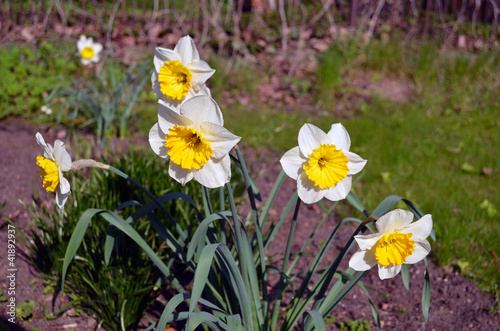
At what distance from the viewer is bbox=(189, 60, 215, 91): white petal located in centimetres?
140

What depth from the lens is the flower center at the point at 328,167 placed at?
126 centimetres

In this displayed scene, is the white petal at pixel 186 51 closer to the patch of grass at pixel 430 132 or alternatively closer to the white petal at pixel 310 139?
the white petal at pixel 310 139

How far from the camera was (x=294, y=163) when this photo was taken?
1334 millimetres

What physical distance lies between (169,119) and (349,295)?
1.50 meters

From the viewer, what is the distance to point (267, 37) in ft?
19.6

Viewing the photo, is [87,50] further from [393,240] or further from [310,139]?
[393,240]

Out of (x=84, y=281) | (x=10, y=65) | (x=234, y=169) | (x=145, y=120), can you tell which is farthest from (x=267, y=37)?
(x=84, y=281)

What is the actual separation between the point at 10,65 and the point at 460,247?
14.3 ft

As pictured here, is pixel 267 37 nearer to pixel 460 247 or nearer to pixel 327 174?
pixel 460 247

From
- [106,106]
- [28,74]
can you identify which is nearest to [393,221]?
[106,106]

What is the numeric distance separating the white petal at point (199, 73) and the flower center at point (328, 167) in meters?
0.42

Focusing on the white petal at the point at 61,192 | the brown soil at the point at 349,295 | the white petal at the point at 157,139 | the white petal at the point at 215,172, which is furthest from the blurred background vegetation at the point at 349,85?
the white petal at the point at 215,172

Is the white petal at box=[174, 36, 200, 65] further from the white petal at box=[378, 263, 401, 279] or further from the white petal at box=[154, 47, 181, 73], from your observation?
the white petal at box=[378, 263, 401, 279]

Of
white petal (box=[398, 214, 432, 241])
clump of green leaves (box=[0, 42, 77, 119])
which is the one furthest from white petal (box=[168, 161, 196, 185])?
clump of green leaves (box=[0, 42, 77, 119])
